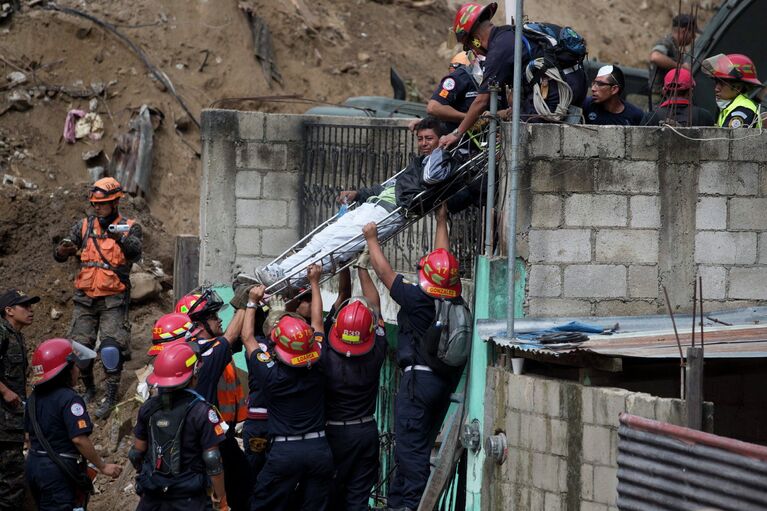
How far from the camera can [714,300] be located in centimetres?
852

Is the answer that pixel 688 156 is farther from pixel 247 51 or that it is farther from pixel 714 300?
pixel 247 51

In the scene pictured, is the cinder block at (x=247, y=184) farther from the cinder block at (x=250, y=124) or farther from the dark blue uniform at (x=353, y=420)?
the dark blue uniform at (x=353, y=420)

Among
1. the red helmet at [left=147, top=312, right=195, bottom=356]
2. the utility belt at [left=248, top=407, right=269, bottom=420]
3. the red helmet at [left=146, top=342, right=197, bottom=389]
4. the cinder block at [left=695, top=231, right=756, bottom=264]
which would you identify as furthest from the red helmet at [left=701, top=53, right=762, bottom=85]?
the red helmet at [left=146, top=342, right=197, bottom=389]

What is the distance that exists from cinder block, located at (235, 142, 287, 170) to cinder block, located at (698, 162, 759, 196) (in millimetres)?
4391

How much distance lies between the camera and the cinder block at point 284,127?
37.2 feet

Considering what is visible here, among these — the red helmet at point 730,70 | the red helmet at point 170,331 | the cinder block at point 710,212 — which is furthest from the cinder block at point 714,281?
the red helmet at point 170,331

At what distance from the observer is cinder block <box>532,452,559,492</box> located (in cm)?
775

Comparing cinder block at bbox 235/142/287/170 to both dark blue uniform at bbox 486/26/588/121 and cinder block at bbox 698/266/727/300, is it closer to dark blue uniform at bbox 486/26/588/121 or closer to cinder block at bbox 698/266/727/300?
dark blue uniform at bbox 486/26/588/121

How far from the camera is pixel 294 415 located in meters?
8.54

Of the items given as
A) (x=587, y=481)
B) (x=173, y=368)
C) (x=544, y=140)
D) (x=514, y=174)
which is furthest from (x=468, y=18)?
(x=587, y=481)

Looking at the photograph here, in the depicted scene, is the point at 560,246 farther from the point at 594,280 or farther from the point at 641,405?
the point at 641,405

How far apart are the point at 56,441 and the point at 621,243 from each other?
429 centimetres

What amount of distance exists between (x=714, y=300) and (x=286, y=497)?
11.3 ft

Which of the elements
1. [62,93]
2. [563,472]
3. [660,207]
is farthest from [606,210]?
[62,93]
